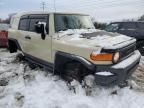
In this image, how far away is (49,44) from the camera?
5664mm

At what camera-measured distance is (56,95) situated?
16.2 ft

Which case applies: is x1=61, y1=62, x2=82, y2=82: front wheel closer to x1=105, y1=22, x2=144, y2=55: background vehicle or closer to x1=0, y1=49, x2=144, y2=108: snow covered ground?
x1=0, y1=49, x2=144, y2=108: snow covered ground

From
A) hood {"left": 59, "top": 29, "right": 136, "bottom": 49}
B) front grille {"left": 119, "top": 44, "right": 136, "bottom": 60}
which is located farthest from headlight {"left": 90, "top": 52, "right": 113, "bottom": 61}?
front grille {"left": 119, "top": 44, "right": 136, "bottom": 60}

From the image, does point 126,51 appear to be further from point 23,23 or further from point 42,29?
point 23,23

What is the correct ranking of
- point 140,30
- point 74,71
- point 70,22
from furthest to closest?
point 140,30 < point 70,22 < point 74,71

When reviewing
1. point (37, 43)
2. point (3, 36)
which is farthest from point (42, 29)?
point (3, 36)

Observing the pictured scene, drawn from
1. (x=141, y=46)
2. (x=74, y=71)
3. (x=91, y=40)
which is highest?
(x=91, y=40)

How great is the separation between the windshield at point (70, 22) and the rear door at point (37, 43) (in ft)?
0.96

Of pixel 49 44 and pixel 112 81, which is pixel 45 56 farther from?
pixel 112 81

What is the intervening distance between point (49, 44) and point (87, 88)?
1.57m

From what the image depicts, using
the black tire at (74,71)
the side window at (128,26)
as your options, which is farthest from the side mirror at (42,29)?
the side window at (128,26)

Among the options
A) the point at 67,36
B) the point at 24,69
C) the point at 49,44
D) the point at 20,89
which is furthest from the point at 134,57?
the point at 24,69

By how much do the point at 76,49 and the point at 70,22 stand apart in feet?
4.63

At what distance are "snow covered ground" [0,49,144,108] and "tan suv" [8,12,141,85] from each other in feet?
1.03
